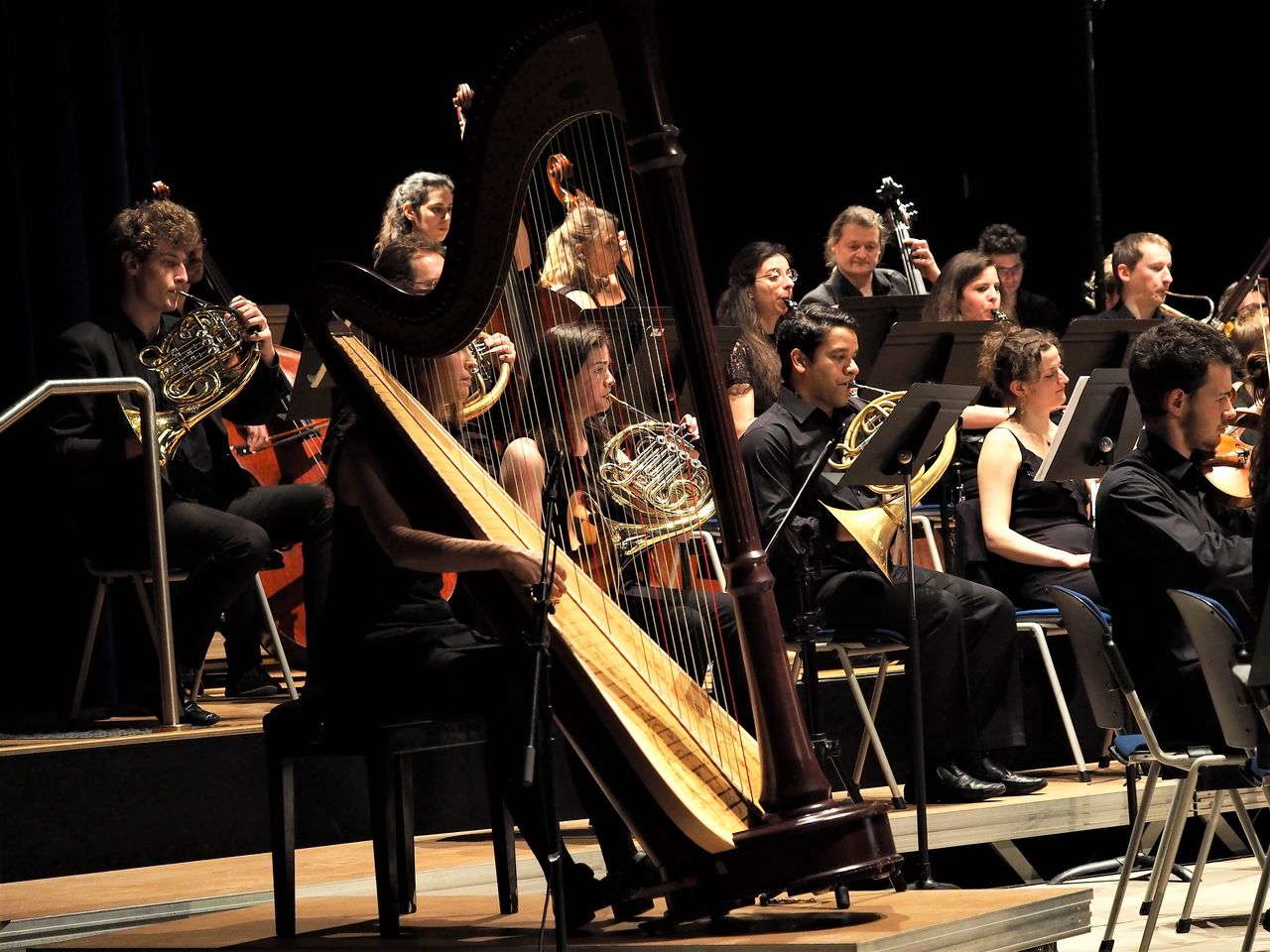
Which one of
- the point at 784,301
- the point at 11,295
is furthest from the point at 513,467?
the point at 784,301

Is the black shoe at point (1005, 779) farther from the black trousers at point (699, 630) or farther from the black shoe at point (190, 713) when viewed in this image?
the black shoe at point (190, 713)

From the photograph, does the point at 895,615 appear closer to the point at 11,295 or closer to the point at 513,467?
the point at 513,467

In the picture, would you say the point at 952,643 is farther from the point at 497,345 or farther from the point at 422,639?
the point at 422,639

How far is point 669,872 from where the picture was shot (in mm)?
2934

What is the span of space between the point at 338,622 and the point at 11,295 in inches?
93.9

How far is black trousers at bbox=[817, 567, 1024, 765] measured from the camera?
478 cm

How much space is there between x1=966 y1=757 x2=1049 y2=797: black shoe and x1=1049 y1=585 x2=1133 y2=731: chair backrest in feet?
3.37

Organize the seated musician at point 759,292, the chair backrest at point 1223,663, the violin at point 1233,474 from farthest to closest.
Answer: the seated musician at point 759,292
the violin at point 1233,474
the chair backrest at point 1223,663

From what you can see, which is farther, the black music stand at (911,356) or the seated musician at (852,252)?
the seated musician at (852,252)

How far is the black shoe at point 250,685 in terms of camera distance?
5.54m

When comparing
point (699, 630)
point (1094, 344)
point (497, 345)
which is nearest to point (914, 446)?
point (699, 630)

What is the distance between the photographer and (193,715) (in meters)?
4.72

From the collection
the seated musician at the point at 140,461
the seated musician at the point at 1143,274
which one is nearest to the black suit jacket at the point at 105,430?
the seated musician at the point at 140,461

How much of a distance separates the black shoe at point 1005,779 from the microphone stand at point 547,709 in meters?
2.20
